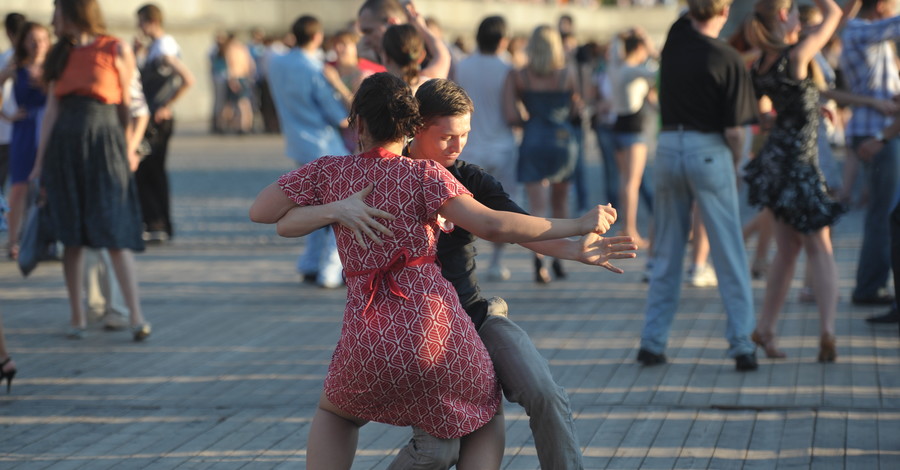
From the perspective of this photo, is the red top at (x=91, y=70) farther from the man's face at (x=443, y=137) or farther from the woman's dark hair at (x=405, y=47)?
the man's face at (x=443, y=137)

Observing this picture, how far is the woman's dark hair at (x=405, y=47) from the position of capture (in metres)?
6.49

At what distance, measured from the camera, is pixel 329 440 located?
13.3ft

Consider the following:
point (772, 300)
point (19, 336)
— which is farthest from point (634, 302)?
point (19, 336)

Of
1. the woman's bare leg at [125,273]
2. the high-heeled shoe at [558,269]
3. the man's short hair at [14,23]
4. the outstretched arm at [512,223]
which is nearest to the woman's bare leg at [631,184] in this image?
the high-heeled shoe at [558,269]

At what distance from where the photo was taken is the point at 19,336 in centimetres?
812

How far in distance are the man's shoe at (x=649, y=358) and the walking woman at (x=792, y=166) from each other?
581mm

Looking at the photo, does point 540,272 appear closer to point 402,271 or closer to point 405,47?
point 405,47

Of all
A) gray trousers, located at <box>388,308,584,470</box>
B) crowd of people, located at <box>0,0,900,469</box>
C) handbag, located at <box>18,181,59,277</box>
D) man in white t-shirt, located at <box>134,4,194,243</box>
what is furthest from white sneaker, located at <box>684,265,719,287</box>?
gray trousers, located at <box>388,308,584,470</box>

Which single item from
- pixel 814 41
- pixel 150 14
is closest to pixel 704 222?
pixel 814 41

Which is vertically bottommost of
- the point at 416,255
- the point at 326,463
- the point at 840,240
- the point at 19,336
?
the point at 840,240

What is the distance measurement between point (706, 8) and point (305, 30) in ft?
12.8

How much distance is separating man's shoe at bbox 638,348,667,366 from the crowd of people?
0.02 metres

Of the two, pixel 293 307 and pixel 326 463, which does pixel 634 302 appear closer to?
pixel 293 307

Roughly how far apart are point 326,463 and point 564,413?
0.79 metres
